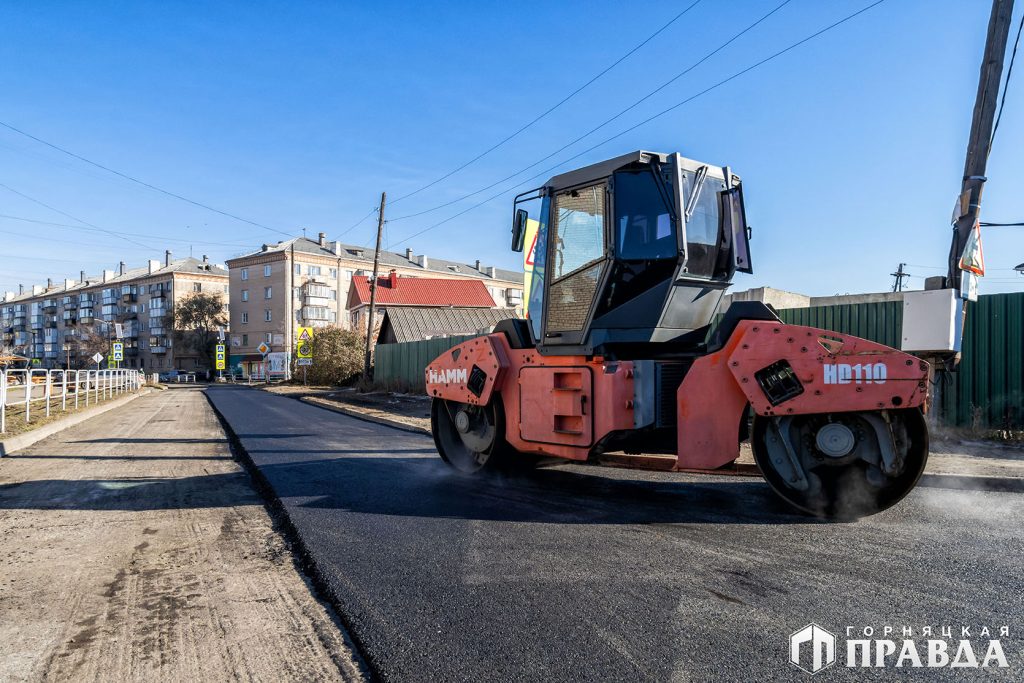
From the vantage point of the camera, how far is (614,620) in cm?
299

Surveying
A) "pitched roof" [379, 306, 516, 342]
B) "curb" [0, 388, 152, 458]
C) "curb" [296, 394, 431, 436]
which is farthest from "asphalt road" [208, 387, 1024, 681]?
"pitched roof" [379, 306, 516, 342]

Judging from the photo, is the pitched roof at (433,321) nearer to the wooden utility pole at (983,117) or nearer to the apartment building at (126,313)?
the wooden utility pole at (983,117)

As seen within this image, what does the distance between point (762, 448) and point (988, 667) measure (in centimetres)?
226

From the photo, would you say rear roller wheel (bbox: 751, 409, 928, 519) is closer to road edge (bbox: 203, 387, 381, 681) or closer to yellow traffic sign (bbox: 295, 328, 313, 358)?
road edge (bbox: 203, 387, 381, 681)

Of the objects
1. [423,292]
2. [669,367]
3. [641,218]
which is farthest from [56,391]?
[423,292]

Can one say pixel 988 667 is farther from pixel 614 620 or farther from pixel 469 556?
pixel 469 556

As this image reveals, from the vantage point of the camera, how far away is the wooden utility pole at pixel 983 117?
25.1 feet

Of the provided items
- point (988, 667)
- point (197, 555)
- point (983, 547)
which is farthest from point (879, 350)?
point (197, 555)

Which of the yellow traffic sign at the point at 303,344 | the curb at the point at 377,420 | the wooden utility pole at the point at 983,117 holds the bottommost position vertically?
the curb at the point at 377,420

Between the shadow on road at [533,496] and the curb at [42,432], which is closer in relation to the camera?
the shadow on road at [533,496]

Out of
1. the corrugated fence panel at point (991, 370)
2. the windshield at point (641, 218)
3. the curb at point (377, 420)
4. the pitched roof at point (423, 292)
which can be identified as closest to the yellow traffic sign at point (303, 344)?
the curb at point (377, 420)

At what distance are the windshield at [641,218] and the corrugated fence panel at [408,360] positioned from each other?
1828 centimetres

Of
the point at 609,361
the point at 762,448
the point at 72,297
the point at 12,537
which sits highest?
the point at 72,297

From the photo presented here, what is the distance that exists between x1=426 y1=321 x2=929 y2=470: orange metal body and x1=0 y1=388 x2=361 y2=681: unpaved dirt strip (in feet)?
7.84
